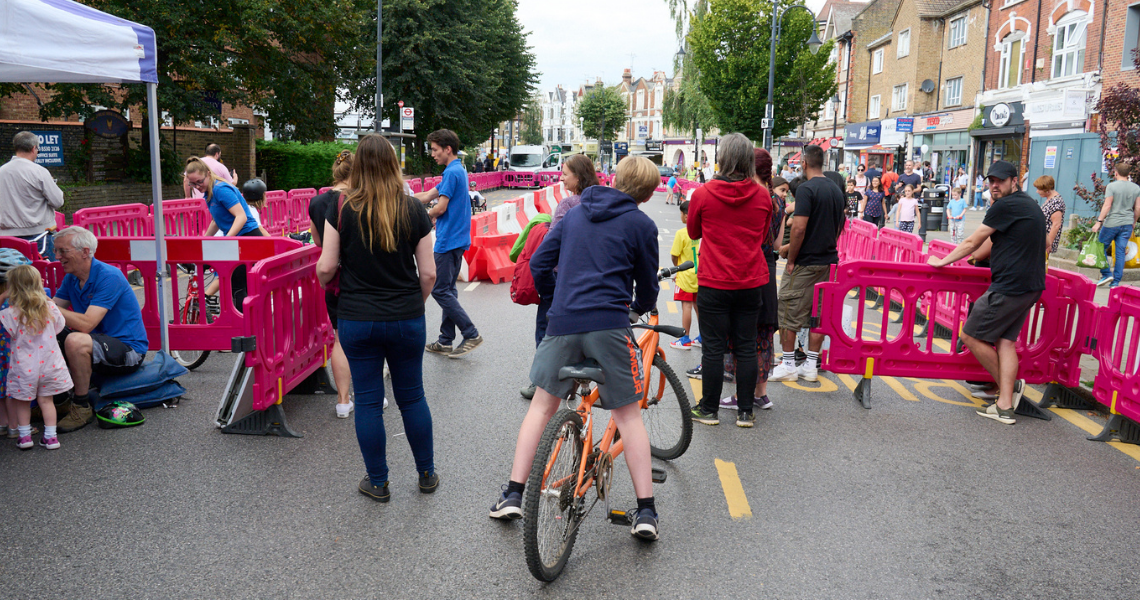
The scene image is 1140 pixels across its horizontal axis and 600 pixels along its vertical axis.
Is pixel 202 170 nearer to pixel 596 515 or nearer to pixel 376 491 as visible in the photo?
pixel 376 491

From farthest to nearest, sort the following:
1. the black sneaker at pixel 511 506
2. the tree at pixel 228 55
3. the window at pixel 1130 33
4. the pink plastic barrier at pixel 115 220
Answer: the window at pixel 1130 33
the tree at pixel 228 55
the pink plastic barrier at pixel 115 220
the black sneaker at pixel 511 506

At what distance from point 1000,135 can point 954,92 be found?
6370mm

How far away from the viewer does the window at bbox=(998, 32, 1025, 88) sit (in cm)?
3020

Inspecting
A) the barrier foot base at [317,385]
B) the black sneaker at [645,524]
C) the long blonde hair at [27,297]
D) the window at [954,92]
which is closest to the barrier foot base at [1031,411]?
the black sneaker at [645,524]

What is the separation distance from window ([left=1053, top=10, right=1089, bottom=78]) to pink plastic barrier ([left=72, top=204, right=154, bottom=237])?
25057 mm

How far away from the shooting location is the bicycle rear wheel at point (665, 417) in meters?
4.87

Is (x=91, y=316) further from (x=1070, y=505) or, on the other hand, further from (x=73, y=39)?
(x=1070, y=505)

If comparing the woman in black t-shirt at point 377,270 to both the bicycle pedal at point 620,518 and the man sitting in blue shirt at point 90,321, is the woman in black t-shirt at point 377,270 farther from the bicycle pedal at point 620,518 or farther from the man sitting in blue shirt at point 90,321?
the man sitting in blue shirt at point 90,321

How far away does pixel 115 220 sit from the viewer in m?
11.7

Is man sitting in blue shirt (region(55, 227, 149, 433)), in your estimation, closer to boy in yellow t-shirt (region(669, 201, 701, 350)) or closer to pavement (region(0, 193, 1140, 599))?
pavement (region(0, 193, 1140, 599))

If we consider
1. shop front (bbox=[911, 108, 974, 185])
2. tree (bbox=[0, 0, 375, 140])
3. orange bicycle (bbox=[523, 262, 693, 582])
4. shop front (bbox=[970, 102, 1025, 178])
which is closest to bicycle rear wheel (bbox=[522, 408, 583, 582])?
orange bicycle (bbox=[523, 262, 693, 582])

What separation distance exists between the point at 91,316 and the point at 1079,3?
27.8 m

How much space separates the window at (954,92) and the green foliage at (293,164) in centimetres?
2488

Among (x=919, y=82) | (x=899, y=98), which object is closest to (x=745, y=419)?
(x=919, y=82)
